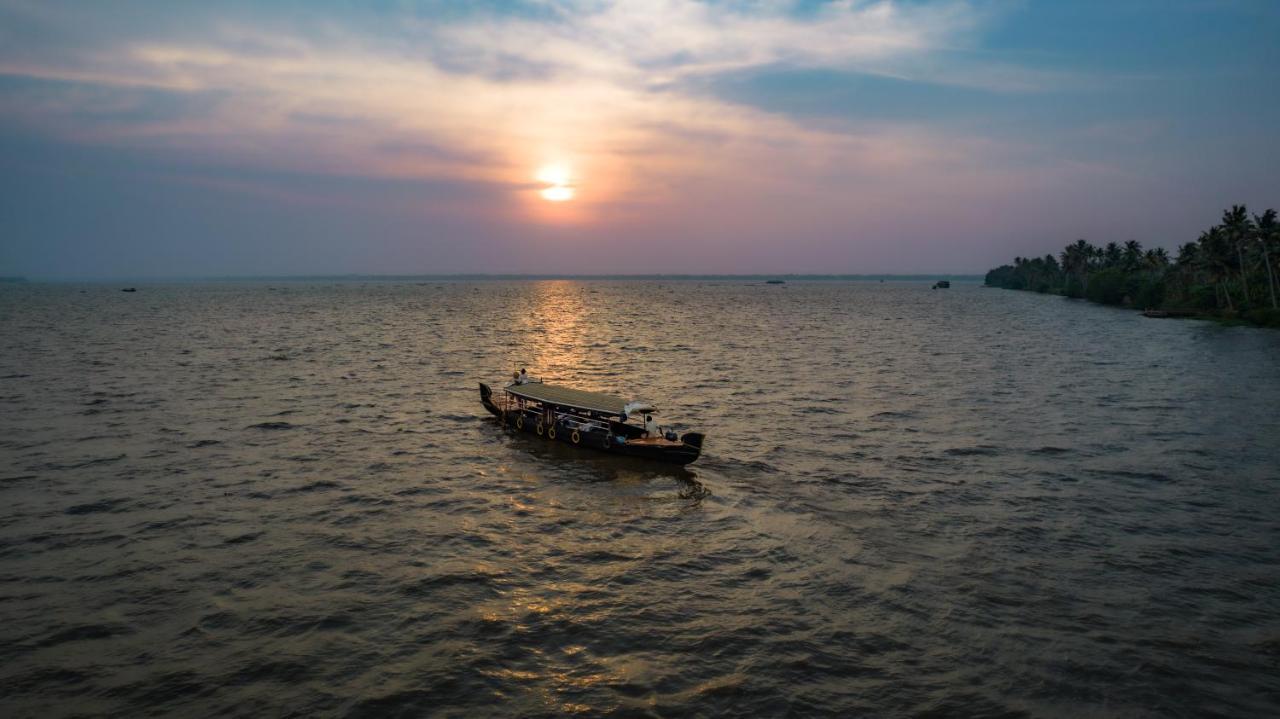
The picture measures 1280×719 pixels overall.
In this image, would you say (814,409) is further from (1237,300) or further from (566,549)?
(1237,300)

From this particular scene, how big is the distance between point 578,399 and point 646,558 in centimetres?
1628

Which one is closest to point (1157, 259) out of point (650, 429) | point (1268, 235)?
point (1268, 235)

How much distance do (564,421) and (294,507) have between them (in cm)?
1456

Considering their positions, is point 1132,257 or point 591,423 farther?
point 1132,257

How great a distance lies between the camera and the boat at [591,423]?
32844 mm

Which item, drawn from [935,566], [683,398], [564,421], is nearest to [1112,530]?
[935,566]

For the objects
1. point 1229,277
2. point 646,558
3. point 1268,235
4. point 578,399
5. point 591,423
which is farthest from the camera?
point 1229,277

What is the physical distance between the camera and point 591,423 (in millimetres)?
36188

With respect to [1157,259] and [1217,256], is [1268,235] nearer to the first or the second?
[1217,256]

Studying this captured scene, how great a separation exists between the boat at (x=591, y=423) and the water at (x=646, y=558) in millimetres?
1168

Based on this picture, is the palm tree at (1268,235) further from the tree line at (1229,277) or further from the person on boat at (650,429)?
the person on boat at (650,429)

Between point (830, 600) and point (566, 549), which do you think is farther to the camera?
point (566, 549)

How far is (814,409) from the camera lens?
154 feet

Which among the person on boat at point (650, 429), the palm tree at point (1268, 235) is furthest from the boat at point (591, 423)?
the palm tree at point (1268, 235)
